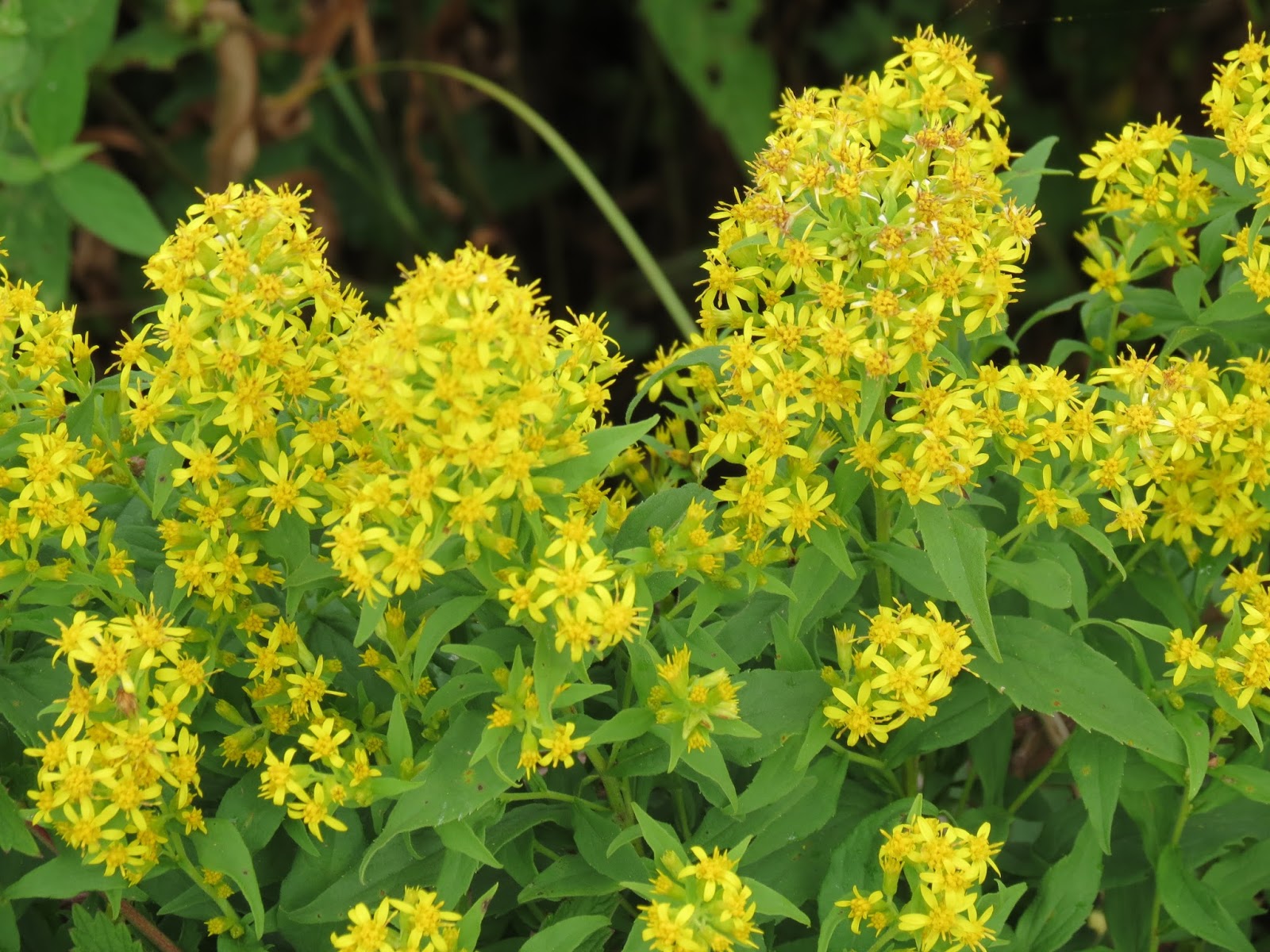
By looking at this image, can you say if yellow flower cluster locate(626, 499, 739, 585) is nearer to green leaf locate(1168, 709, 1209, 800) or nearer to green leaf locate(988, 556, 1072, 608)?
green leaf locate(988, 556, 1072, 608)

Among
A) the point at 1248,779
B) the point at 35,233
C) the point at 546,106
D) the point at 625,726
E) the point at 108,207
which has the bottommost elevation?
the point at 1248,779

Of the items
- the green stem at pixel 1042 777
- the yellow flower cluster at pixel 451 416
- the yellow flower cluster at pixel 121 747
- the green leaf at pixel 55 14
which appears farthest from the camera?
the green leaf at pixel 55 14

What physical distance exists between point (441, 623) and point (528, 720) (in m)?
0.14

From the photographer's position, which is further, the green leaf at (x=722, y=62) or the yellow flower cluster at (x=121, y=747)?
the green leaf at (x=722, y=62)

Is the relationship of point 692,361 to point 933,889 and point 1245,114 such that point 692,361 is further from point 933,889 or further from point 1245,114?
point 1245,114

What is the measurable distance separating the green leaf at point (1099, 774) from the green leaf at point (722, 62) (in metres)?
2.41

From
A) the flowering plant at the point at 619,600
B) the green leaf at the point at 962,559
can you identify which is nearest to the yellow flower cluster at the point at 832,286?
the flowering plant at the point at 619,600

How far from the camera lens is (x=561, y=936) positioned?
→ 5.11 ft

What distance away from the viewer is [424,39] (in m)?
4.09

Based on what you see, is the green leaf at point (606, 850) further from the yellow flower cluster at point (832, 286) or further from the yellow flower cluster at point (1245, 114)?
the yellow flower cluster at point (1245, 114)

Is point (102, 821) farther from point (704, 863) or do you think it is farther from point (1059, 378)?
point (1059, 378)

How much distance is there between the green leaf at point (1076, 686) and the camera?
5.49ft

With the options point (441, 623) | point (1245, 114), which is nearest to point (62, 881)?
point (441, 623)

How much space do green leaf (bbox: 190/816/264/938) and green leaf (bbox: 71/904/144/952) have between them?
0.13 meters
